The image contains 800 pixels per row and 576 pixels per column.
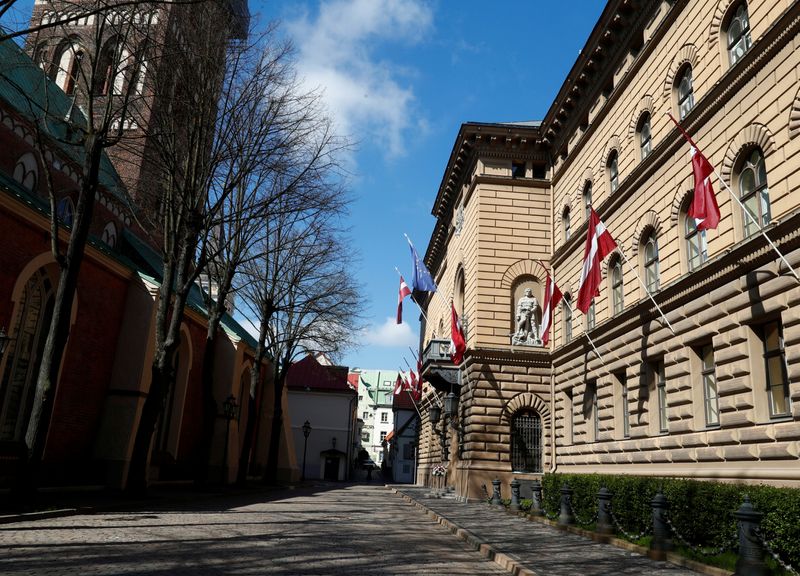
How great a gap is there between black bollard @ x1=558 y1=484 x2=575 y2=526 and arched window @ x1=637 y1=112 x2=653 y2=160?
9.97 m

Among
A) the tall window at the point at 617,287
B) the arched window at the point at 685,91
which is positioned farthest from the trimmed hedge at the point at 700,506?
the arched window at the point at 685,91

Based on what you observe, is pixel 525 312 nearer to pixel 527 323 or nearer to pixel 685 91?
pixel 527 323

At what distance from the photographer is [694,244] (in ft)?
53.5

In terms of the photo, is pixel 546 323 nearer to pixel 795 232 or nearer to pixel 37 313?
pixel 795 232

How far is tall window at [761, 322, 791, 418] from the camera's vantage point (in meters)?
12.4

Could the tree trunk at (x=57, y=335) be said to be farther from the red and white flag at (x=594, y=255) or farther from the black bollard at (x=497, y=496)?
the black bollard at (x=497, y=496)

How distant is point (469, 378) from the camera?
27.4 meters

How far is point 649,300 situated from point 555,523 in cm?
658

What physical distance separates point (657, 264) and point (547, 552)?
10126 millimetres

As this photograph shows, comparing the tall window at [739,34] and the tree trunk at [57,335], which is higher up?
the tall window at [739,34]

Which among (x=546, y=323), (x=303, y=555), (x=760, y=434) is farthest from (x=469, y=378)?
(x=303, y=555)

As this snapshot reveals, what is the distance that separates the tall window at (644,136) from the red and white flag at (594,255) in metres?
3.25

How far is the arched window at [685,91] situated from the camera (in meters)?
17.0

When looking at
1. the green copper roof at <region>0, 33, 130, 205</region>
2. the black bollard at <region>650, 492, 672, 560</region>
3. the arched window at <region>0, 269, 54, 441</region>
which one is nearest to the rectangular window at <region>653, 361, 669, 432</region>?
the black bollard at <region>650, 492, 672, 560</region>
